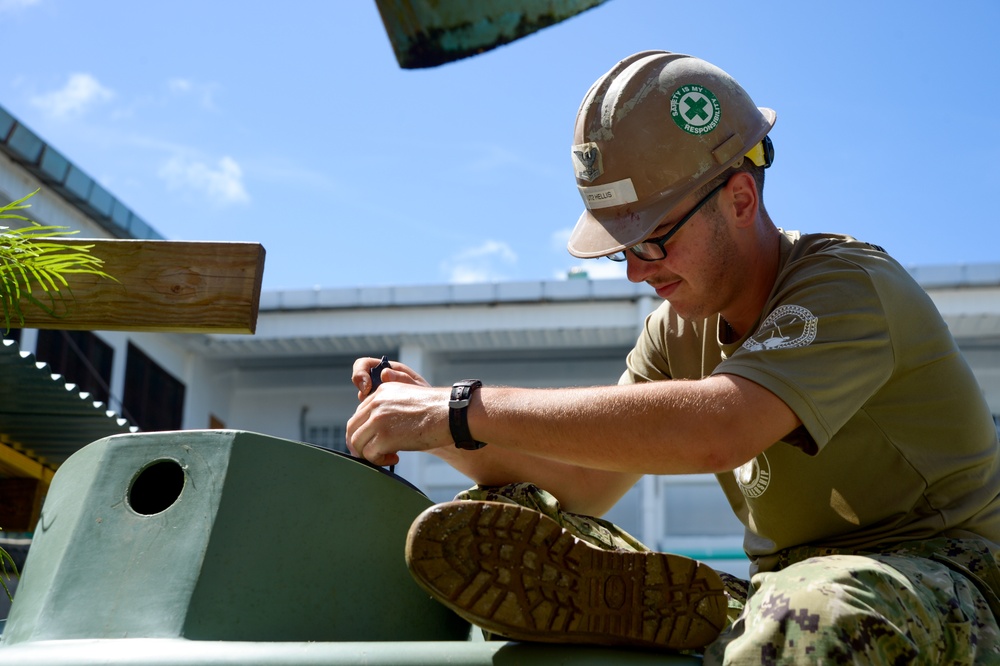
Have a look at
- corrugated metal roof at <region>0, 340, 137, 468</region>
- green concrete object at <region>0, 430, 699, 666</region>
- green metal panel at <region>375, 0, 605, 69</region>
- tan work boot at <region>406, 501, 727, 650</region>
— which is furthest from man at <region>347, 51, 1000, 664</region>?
corrugated metal roof at <region>0, 340, 137, 468</region>

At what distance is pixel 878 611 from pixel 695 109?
4.39 ft

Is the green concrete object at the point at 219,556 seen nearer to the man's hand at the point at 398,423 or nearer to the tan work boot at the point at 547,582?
the man's hand at the point at 398,423

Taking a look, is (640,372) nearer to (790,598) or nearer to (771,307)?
(771,307)

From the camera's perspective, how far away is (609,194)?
291 cm

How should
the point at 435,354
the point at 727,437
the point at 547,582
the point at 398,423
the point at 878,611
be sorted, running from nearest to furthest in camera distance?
the point at 878,611 < the point at 547,582 < the point at 727,437 < the point at 398,423 < the point at 435,354

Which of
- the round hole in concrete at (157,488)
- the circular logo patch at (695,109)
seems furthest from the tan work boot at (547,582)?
the circular logo patch at (695,109)

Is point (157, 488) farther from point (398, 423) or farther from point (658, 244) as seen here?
point (658, 244)

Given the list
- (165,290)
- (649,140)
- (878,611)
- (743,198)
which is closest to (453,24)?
(878,611)

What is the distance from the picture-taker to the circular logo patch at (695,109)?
9.53 ft

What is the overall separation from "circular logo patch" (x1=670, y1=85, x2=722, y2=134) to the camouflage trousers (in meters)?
1.03

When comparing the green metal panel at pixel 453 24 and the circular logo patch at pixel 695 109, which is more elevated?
the circular logo patch at pixel 695 109

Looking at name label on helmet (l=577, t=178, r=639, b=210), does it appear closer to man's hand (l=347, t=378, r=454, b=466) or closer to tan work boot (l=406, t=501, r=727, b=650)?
man's hand (l=347, t=378, r=454, b=466)

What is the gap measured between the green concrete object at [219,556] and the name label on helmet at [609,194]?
0.80 meters

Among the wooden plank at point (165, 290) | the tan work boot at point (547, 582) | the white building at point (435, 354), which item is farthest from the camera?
the white building at point (435, 354)
